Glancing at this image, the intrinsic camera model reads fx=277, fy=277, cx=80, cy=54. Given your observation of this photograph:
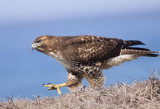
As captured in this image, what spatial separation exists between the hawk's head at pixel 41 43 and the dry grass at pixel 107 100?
Answer: 171 centimetres

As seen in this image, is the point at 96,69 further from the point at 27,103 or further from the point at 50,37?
the point at 27,103

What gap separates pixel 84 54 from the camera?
5277 mm

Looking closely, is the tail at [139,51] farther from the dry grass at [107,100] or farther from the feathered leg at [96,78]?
the dry grass at [107,100]

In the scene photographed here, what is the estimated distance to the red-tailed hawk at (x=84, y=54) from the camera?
523cm

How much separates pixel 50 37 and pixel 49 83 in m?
0.89

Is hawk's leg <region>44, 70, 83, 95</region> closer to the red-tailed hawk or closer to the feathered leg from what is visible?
the red-tailed hawk

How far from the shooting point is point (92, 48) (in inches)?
215

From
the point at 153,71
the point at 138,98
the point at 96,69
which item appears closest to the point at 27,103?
the point at 138,98

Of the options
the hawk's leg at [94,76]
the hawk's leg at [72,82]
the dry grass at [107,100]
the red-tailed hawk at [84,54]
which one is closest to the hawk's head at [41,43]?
the red-tailed hawk at [84,54]

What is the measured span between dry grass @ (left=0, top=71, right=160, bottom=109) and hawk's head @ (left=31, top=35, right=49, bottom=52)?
67.4 inches

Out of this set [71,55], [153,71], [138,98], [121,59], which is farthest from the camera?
[121,59]

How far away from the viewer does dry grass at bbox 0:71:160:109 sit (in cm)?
304

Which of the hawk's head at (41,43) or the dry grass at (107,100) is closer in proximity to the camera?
the dry grass at (107,100)

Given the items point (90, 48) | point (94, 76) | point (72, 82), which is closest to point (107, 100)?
point (94, 76)
